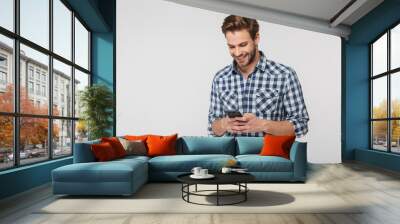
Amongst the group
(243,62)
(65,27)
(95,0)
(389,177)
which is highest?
(95,0)

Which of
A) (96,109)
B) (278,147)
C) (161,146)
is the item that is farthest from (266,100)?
(96,109)

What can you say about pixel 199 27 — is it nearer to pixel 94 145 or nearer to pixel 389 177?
pixel 94 145

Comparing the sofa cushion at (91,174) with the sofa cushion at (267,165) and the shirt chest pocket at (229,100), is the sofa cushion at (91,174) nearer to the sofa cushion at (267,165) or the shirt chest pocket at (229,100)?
the sofa cushion at (267,165)

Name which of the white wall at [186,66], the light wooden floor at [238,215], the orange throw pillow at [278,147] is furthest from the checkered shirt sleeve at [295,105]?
the light wooden floor at [238,215]

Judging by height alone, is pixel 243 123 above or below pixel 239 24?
below

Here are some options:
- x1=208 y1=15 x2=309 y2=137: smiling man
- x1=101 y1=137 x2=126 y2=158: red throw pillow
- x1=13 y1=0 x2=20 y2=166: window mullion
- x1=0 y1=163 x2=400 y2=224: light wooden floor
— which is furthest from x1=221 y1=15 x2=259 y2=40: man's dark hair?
x1=13 y1=0 x2=20 y2=166: window mullion

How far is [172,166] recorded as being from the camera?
240 inches

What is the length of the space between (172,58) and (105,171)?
3910 mm

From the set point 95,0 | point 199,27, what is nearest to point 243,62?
point 199,27

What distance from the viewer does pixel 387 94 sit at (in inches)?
336

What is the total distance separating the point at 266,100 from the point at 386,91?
9.22ft

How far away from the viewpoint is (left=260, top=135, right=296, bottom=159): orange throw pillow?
6.50m

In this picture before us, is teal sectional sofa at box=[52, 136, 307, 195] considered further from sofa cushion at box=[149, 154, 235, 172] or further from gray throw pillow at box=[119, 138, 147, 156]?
gray throw pillow at box=[119, 138, 147, 156]

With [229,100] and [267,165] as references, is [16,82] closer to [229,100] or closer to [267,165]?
[267,165]
